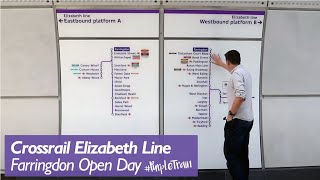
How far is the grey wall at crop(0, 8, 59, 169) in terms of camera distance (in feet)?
16.9

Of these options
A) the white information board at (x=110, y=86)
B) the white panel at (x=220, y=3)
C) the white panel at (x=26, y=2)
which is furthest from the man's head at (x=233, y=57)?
the white panel at (x=26, y=2)

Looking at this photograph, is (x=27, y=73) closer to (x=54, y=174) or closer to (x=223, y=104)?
(x=54, y=174)

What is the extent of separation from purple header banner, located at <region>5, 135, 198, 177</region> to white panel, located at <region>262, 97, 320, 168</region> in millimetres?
1026

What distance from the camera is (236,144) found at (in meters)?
4.55

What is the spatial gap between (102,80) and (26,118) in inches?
44.5

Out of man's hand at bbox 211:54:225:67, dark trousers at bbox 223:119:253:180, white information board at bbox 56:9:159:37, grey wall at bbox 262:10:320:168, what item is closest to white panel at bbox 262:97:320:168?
grey wall at bbox 262:10:320:168

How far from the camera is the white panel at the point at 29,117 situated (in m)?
5.25

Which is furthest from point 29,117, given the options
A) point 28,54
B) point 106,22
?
point 106,22

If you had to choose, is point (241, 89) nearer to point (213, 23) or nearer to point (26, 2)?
point (213, 23)

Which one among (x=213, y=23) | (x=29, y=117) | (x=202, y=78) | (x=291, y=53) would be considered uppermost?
(x=213, y=23)

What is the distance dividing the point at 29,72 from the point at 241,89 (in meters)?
2.72

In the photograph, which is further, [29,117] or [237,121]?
[29,117]

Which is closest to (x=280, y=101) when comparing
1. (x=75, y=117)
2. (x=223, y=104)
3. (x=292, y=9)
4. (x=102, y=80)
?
(x=223, y=104)

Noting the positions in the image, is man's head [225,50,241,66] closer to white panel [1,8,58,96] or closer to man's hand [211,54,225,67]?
man's hand [211,54,225,67]
